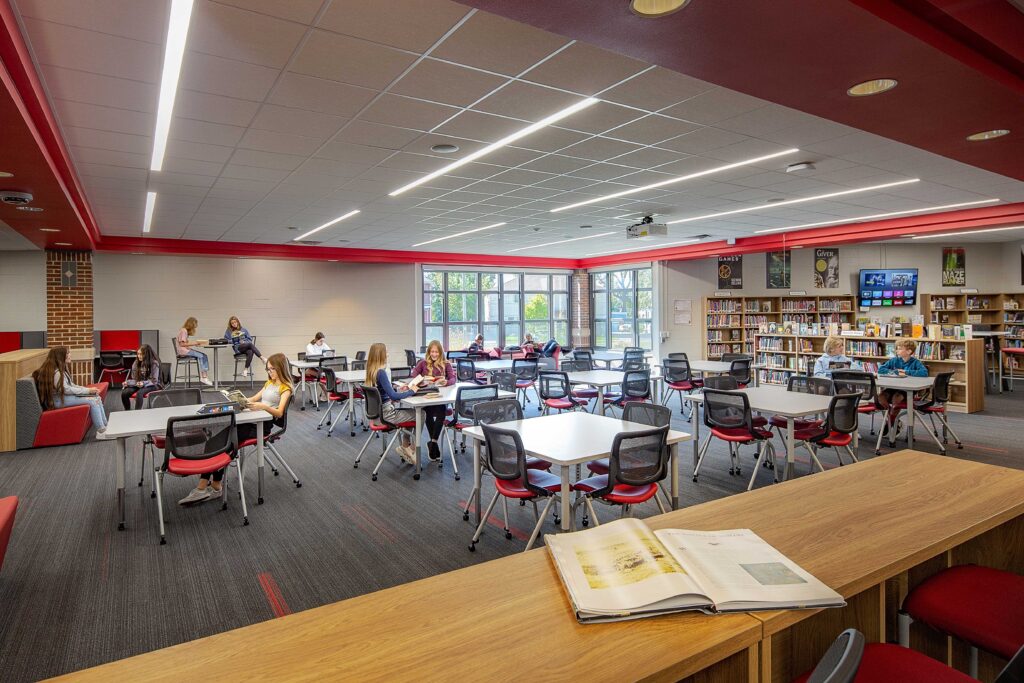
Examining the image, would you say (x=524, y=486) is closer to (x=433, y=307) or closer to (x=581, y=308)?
(x=433, y=307)

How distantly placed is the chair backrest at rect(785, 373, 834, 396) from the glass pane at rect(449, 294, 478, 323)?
10446 millimetres

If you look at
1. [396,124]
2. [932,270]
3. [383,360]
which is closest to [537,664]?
[396,124]

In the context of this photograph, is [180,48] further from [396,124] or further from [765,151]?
[765,151]

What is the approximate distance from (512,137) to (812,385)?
424cm

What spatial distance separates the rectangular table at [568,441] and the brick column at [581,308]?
1282 cm

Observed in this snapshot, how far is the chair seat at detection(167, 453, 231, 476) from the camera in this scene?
4.20m

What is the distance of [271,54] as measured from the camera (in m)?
3.27

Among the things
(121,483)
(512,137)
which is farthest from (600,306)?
(121,483)

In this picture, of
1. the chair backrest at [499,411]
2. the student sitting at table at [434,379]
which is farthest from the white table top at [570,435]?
the student sitting at table at [434,379]

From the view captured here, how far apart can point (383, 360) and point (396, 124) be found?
103 inches

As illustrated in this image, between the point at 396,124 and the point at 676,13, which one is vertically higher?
the point at 396,124

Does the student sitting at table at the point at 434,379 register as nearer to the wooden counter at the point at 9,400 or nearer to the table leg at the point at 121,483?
the table leg at the point at 121,483

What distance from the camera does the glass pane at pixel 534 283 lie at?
1670 centimetres

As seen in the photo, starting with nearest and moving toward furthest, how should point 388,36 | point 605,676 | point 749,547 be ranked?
1. point 605,676
2. point 749,547
3. point 388,36
